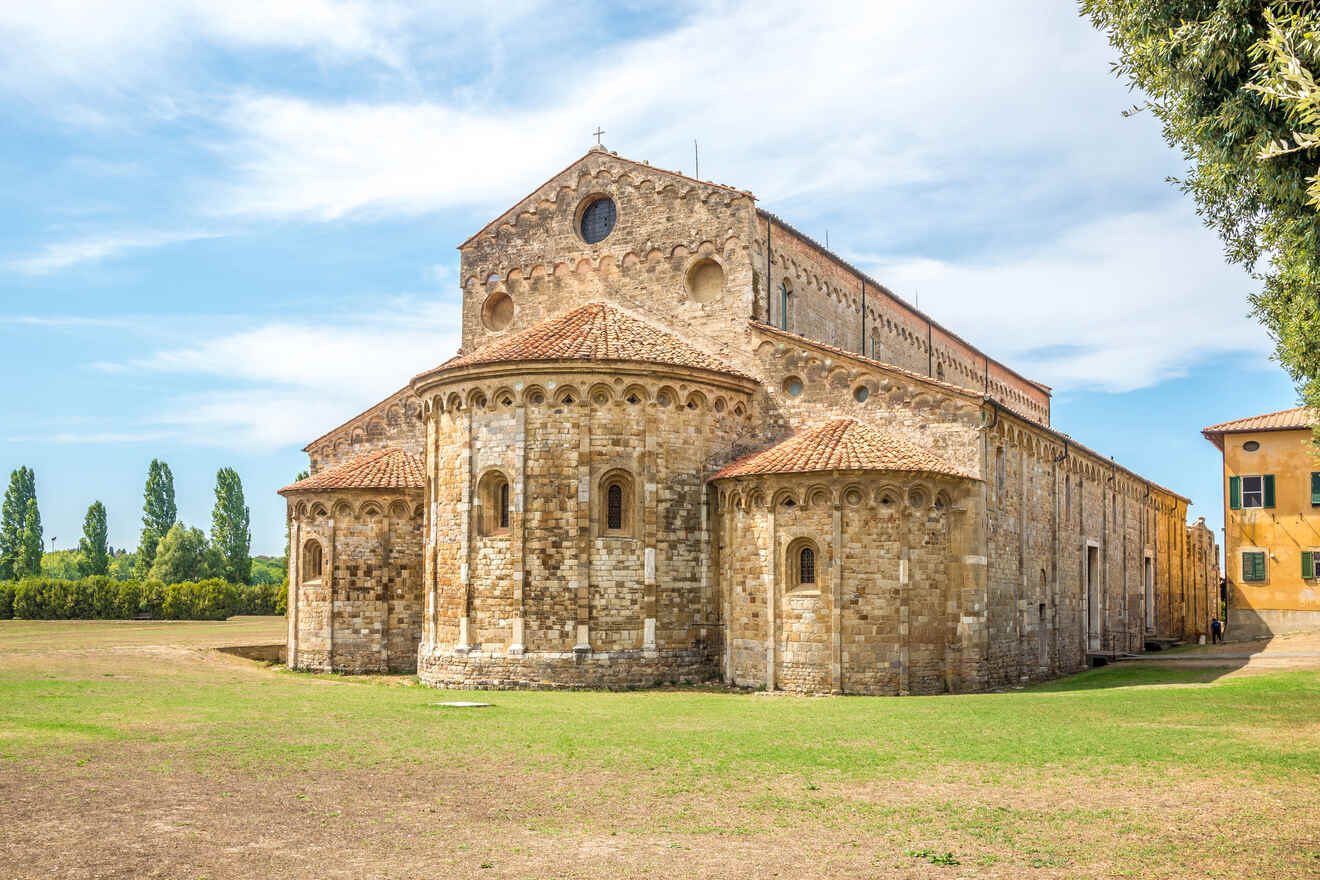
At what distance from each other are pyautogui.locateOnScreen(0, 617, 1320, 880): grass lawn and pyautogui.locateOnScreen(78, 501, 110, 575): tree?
59.4 meters

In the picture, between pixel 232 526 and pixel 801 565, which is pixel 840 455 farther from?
pixel 232 526

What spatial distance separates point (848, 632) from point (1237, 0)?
14340 millimetres

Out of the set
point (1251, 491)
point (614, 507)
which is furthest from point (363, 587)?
point (1251, 491)

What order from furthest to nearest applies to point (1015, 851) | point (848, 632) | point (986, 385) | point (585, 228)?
point (986, 385)
point (585, 228)
point (848, 632)
point (1015, 851)

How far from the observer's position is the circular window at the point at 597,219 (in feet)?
96.7

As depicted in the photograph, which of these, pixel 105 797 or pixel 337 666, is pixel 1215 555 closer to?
pixel 337 666

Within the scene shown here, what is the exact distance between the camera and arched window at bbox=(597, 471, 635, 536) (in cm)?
2406

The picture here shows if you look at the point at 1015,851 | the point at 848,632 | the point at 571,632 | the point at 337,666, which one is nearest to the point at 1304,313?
the point at 848,632

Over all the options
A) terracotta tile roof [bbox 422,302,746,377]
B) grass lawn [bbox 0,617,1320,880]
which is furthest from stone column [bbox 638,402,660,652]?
grass lawn [bbox 0,617,1320,880]

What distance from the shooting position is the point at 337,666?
28.1 m

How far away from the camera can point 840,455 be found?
22.8m

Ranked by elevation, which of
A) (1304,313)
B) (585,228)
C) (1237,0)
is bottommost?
(1304,313)

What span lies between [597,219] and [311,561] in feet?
40.5

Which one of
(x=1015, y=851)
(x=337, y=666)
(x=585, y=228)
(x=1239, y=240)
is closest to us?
(x=1015, y=851)
